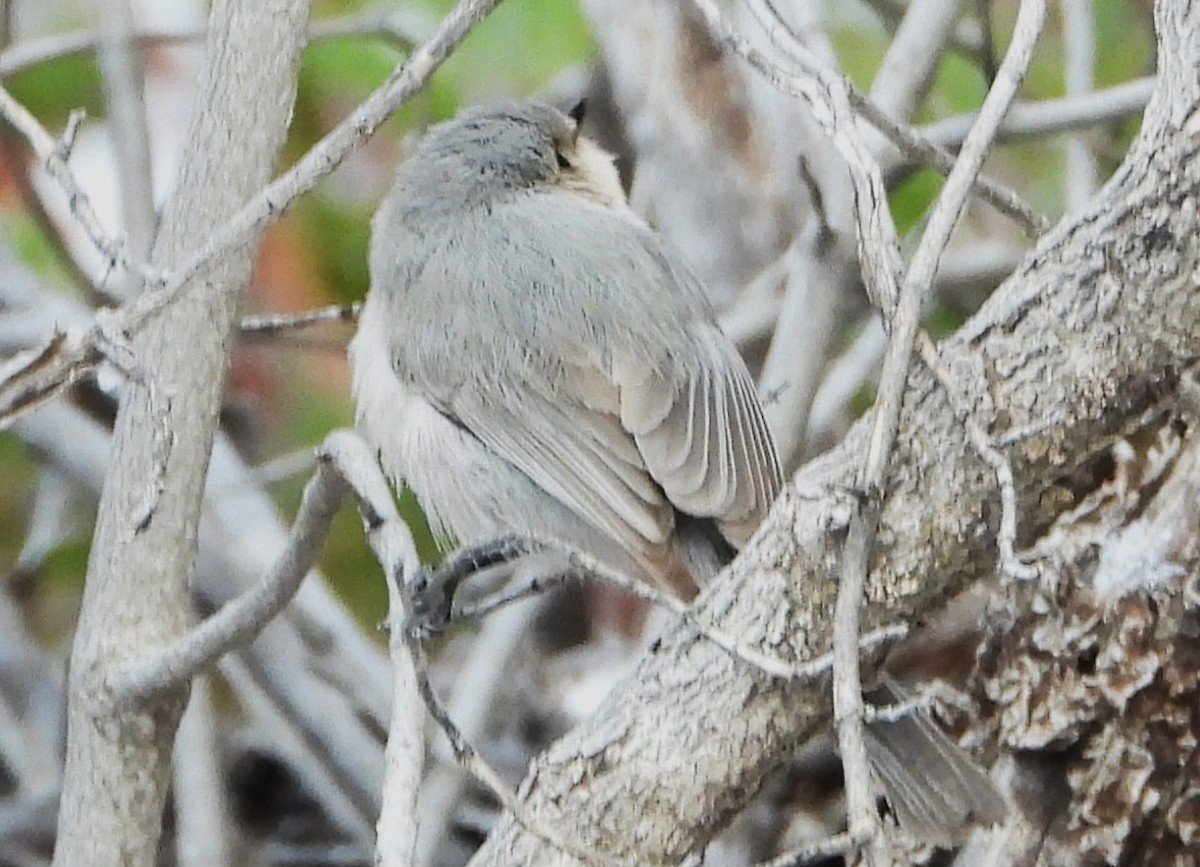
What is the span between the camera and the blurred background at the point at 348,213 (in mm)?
2926

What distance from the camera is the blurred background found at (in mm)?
2926

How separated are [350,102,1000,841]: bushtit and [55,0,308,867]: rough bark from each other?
0.47 meters

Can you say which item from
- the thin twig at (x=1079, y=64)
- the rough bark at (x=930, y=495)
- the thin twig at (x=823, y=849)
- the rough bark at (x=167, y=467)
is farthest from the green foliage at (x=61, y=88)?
the thin twig at (x=823, y=849)

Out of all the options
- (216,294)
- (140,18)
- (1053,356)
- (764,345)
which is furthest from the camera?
(140,18)

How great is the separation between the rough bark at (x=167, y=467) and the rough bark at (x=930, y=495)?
45 cm

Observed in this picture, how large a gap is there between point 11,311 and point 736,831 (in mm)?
1703

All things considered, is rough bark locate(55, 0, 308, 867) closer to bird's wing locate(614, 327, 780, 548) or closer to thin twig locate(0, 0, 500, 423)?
thin twig locate(0, 0, 500, 423)

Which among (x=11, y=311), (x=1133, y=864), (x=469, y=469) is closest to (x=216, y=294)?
(x=469, y=469)

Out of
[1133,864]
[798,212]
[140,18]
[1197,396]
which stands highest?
[140,18]

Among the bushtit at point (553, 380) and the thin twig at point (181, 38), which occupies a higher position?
the thin twig at point (181, 38)

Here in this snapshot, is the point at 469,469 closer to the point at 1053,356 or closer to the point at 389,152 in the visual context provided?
the point at 1053,356

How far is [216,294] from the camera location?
1820mm

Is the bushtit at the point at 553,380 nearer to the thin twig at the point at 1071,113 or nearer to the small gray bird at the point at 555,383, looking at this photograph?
the small gray bird at the point at 555,383

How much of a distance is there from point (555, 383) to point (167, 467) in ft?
2.00
